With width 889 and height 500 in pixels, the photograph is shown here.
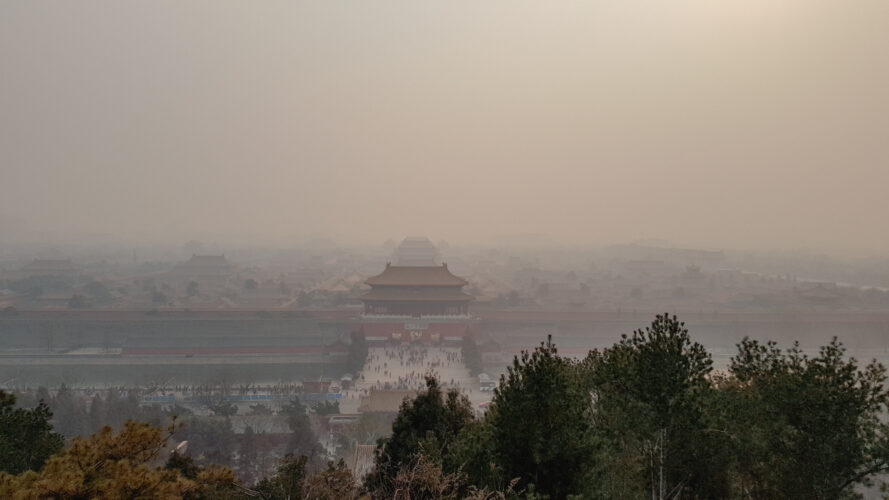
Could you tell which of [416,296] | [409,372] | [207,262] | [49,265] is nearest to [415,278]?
[416,296]

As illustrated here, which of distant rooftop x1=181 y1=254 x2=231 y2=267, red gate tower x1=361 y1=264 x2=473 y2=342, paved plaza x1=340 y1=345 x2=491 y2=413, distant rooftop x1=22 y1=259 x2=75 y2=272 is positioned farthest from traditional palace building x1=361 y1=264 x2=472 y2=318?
distant rooftop x1=22 y1=259 x2=75 y2=272

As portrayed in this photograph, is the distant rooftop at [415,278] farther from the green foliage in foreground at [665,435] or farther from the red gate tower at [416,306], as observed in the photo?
the green foliage in foreground at [665,435]

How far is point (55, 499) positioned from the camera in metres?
2.46

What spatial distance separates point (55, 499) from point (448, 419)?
5.30 m

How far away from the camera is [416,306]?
1071 inches

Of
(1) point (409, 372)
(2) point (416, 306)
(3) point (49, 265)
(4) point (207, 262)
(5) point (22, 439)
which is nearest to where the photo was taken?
(5) point (22, 439)

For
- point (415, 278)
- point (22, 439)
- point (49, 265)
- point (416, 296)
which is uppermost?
point (415, 278)

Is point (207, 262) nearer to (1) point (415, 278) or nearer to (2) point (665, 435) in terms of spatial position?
(1) point (415, 278)

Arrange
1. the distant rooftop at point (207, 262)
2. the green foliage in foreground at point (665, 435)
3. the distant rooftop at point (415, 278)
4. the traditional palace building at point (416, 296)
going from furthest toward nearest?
the distant rooftop at point (207, 262) < the distant rooftop at point (415, 278) < the traditional palace building at point (416, 296) < the green foliage in foreground at point (665, 435)

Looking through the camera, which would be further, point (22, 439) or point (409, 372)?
point (409, 372)

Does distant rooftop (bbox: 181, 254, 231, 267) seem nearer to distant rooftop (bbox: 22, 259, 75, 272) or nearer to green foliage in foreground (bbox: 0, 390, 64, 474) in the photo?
distant rooftop (bbox: 22, 259, 75, 272)

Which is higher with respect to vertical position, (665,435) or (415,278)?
(665,435)

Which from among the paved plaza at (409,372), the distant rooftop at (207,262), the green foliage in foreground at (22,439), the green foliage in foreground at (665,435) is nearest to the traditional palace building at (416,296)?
the paved plaza at (409,372)

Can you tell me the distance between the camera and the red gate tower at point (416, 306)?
24891mm
